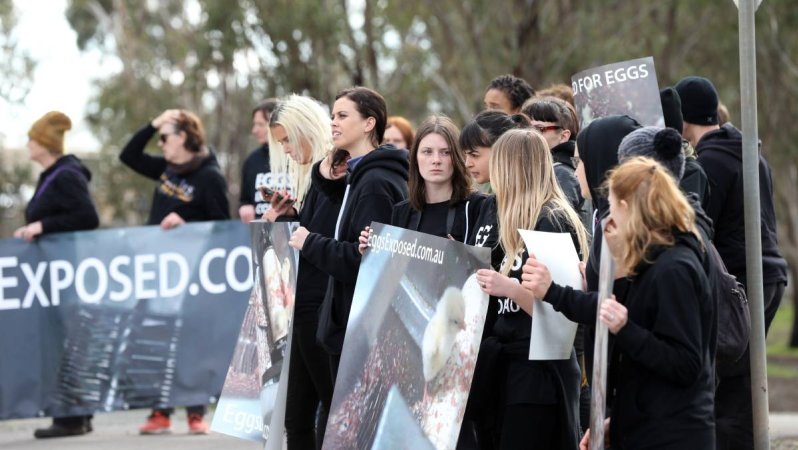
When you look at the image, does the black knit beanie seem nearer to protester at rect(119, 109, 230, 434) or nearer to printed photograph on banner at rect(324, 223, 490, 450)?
printed photograph on banner at rect(324, 223, 490, 450)

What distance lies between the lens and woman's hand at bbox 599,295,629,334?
441 cm

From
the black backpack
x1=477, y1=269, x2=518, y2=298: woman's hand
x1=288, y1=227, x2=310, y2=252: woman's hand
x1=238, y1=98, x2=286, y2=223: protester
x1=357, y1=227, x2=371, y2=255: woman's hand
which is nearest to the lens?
the black backpack

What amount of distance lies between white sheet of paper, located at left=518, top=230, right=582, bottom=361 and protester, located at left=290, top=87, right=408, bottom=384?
1243mm

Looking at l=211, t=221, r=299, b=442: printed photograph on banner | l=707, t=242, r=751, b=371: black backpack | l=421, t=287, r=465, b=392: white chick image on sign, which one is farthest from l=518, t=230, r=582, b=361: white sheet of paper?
l=211, t=221, r=299, b=442: printed photograph on banner

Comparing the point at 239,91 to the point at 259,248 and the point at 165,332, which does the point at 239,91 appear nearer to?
the point at 165,332

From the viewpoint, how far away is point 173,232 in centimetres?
991

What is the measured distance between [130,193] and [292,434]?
1008 inches

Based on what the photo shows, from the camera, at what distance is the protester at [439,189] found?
19.2 feet

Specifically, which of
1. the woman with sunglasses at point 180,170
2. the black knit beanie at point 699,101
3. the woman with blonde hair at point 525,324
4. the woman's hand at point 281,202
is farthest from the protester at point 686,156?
the woman with sunglasses at point 180,170

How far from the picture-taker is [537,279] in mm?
4887

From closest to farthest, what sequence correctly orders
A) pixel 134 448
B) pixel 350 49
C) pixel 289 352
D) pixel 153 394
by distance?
pixel 289 352, pixel 134 448, pixel 153 394, pixel 350 49

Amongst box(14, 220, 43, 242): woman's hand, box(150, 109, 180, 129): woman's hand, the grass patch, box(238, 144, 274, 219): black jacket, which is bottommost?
the grass patch

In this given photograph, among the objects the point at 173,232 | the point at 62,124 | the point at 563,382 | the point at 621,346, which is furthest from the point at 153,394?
the point at 621,346

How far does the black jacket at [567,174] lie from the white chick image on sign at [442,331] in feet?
3.66
